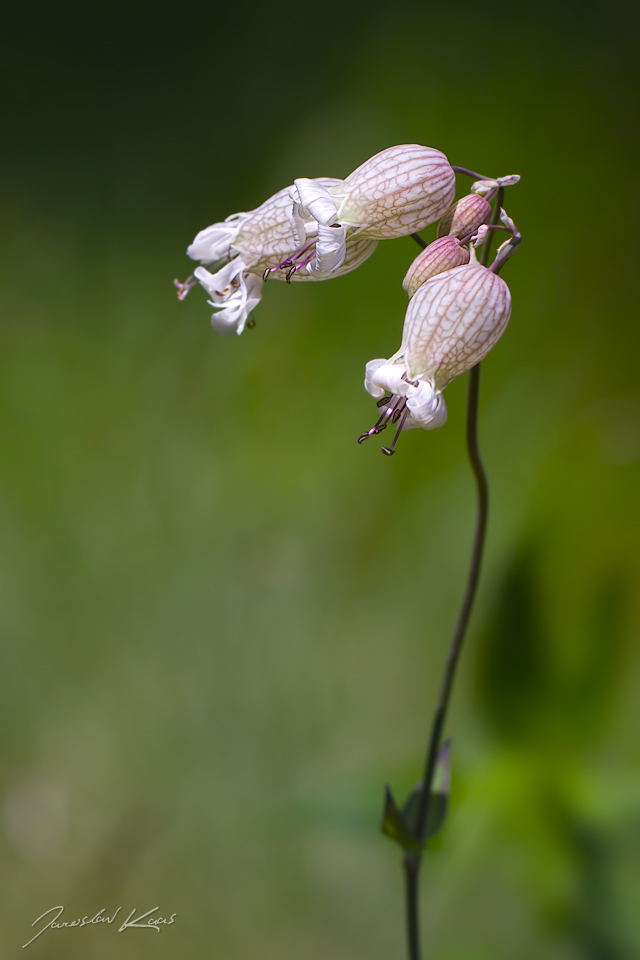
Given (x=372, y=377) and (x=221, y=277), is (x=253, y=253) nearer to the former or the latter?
(x=221, y=277)

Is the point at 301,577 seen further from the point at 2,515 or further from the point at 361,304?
the point at 2,515

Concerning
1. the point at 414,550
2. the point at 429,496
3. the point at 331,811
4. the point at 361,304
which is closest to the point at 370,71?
the point at 361,304

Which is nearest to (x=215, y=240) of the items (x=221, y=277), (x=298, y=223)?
(x=221, y=277)

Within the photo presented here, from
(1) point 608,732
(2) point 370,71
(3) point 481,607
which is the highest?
(2) point 370,71

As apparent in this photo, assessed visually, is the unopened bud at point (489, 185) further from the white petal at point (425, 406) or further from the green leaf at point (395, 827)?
the green leaf at point (395, 827)

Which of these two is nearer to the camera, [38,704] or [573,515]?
[573,515]
